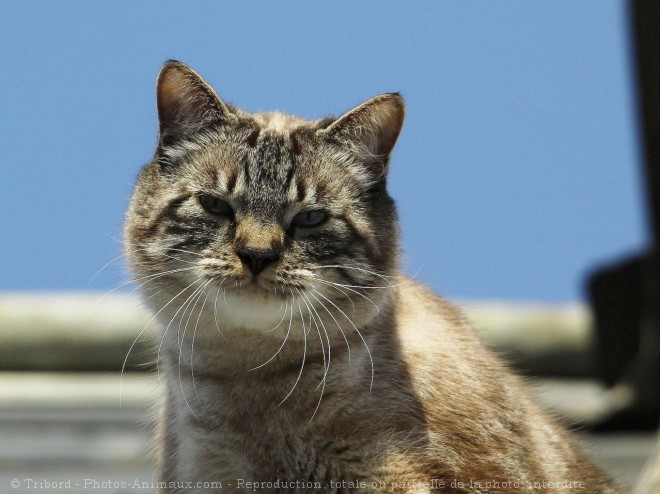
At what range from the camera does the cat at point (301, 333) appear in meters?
4.67

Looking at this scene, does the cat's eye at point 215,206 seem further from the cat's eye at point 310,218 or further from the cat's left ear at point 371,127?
the cat's left ear at point 371,127

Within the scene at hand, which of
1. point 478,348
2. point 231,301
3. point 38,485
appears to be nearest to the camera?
point 231,301

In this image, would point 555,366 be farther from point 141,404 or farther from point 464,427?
point 464,427

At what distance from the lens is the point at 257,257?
4.52 meters

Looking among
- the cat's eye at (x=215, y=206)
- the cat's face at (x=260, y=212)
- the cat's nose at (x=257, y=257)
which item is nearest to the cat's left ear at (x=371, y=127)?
the cat's face at (x=260, y=212)

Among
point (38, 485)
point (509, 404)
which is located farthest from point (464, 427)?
point (38, 485)

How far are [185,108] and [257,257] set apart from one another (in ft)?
2.97

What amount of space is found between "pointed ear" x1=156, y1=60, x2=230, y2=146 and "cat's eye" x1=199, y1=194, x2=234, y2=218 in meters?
0.41

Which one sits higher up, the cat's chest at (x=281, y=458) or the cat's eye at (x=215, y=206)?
the cat's eye at (x=215, y=206)

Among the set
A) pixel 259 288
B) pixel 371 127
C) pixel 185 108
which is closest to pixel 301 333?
pixel 259 288

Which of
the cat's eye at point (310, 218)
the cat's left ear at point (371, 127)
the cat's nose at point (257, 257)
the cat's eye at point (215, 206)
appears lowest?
the cat's nose at point (257, 257)

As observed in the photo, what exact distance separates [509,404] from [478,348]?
0.39 m

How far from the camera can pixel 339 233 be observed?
4.83 meters

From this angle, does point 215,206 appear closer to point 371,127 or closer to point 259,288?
point 259,288
